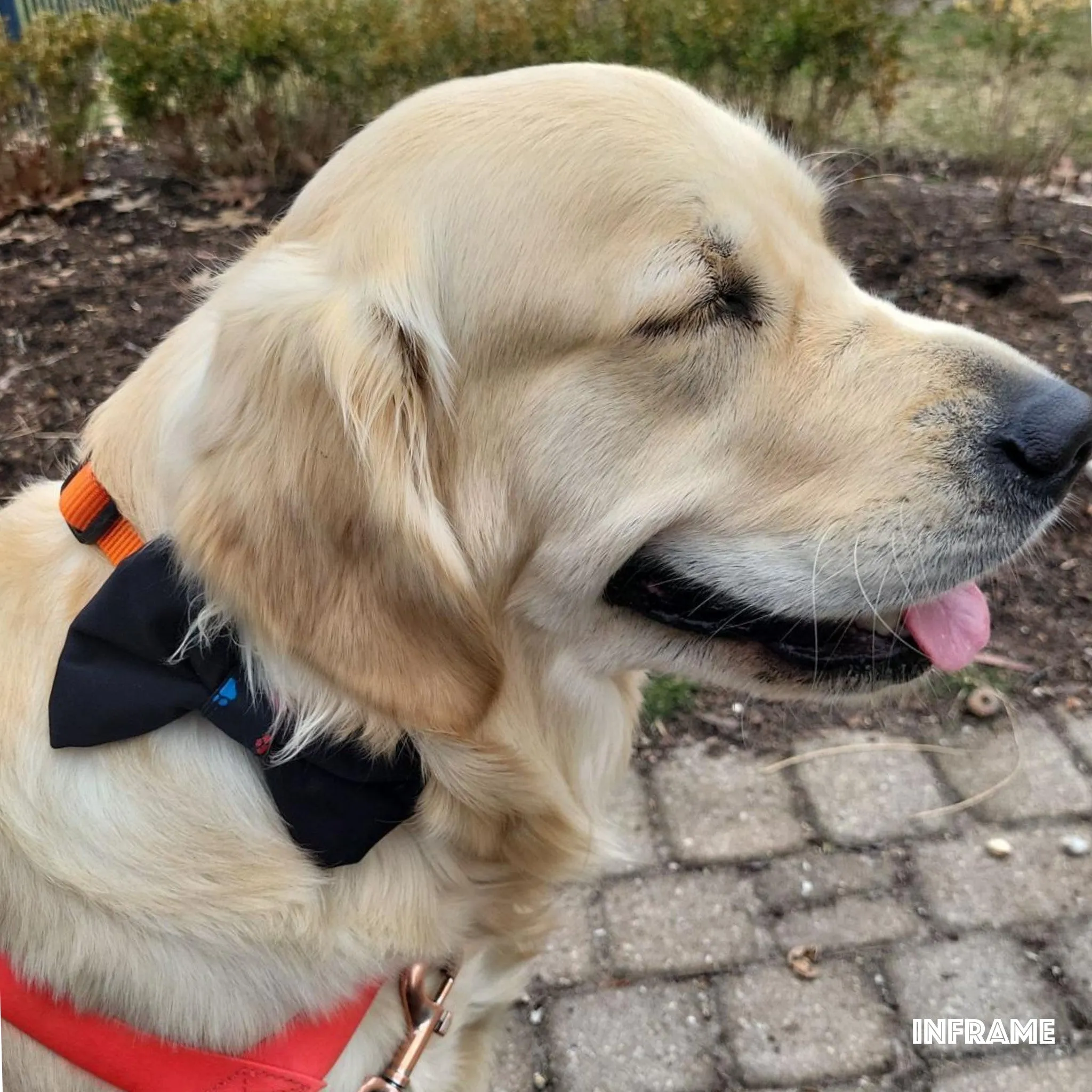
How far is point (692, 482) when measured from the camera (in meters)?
1.68

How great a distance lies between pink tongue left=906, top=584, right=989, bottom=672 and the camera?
1.88 m

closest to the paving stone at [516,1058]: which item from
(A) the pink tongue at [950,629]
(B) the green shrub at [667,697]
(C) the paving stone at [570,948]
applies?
(C) the paving stone at [570,948]

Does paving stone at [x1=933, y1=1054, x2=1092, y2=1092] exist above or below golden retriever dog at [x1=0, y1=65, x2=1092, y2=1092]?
below

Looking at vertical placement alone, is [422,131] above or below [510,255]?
above

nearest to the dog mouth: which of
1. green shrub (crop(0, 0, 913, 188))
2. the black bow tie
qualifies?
the black bow tie

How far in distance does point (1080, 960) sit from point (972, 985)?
0.29m

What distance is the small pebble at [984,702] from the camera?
3.16 meters

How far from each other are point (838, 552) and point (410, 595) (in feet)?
2.33

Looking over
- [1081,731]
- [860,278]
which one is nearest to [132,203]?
[860,278]

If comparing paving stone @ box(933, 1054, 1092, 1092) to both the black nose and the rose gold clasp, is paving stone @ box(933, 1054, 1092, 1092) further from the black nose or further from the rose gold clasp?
the black nose

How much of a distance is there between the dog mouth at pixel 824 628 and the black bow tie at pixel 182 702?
520mm

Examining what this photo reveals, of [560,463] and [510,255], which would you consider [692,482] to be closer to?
[560,463]

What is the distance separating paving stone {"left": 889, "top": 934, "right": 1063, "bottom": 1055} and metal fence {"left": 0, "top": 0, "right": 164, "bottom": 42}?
1057 centimetres

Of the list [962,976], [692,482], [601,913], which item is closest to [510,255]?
[692,482]
